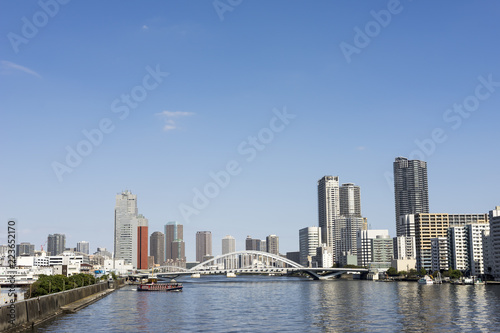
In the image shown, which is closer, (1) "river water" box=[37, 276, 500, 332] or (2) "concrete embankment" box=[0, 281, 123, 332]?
(2) "concrete embankment" box=[0, 281, 123, 332]

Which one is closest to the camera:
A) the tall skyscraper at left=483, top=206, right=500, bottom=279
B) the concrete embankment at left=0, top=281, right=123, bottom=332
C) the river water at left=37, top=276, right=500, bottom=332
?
the concrete embankment at left=0, top=281, right=123, bottom=332

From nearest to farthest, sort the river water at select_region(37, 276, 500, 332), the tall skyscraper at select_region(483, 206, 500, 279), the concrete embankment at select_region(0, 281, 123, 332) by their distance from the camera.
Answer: the concrete embankment at select_region(0, 281, 123, 332) → the river water at select_region(37, 276, 500, 332) → the tall skyscraper at select_region(483, 206, 500, 279)

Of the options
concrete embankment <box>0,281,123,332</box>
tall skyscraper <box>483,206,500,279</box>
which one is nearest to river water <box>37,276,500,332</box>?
concrete embankment <box>0,281,123,332</box>

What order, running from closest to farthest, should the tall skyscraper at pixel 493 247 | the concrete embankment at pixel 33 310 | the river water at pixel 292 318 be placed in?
the concrete embankment at pixel 33 310 → the river water at pixel 292 318 → the tall skyscraper at pixel 493 247

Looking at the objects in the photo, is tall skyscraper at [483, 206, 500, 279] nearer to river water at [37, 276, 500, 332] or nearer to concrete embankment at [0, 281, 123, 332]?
river water at [37, 276, 500, 332]

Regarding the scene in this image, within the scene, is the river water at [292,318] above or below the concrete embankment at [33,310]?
below

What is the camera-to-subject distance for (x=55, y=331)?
54156 mm

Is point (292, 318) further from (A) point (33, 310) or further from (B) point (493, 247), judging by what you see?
(B) point (493, 247)

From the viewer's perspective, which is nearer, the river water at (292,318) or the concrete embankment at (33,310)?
the concrete embankment at (33,310)

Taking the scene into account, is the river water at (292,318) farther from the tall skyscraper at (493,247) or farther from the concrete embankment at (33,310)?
the tall skyscraper at (493,247)

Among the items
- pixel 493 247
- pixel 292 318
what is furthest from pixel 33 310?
pixel 493 247

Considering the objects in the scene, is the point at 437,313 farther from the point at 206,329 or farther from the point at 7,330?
the point at 7,330

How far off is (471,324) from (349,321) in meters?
12.0

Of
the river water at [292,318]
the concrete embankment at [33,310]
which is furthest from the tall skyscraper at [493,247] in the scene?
the concrete embankment at [33,310]
